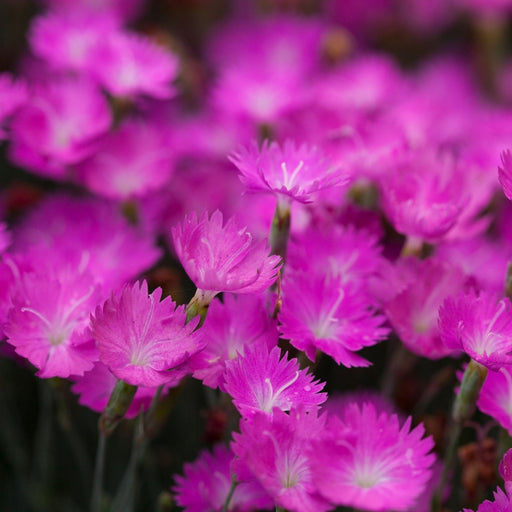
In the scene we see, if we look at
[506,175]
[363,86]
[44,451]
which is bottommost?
[44,451]

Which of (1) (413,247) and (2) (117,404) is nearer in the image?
(2) (117,404)

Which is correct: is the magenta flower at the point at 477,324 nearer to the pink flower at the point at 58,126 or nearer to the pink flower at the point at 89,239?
the pink flower at the point at 89,239

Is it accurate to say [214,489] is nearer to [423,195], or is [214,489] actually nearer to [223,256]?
[223,256]

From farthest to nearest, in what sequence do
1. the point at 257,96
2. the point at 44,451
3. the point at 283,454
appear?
the point at 257,96
the point at 44,451
the point at 283,454

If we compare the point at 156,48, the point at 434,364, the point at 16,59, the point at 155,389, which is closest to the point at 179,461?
the point at 155,389

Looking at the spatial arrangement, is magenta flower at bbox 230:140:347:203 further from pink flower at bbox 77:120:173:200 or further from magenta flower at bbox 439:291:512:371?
pink flower at bbox 77:120:173:200

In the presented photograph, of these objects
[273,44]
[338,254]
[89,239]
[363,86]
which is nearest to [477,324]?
[338,254]

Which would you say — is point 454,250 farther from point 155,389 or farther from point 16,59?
point 16,59
